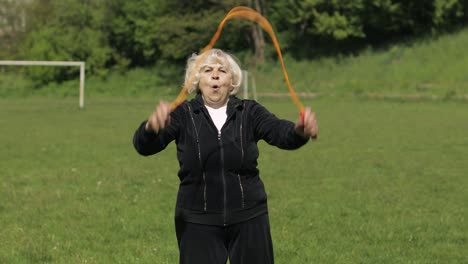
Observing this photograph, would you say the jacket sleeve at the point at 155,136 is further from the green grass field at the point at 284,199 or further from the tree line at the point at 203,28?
the tree line at the point at 203,28

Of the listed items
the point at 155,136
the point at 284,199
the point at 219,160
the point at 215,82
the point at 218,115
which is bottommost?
the point at 284,199

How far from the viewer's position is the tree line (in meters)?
45.0

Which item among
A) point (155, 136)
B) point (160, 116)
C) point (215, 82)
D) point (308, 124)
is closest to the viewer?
point (160, 116)

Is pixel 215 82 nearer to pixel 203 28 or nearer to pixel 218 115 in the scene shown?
pixel 218 115

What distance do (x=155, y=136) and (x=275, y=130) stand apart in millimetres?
702

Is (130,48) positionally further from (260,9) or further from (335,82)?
(335,82)

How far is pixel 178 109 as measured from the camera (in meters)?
3.83

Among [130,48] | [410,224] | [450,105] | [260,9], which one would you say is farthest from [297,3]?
[410,224]

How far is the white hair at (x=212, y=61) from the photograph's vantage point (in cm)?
383

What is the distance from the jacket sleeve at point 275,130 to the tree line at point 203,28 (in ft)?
135

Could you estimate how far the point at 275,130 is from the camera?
383cm

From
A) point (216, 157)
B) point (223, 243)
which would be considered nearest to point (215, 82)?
point (216, 157)

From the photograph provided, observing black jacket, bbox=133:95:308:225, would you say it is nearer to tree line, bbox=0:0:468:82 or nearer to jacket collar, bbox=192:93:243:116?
jacket collar, bbox=192:93:243:116

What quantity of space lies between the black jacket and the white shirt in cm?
3
